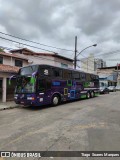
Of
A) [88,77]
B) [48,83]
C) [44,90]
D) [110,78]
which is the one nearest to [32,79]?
[44,90]

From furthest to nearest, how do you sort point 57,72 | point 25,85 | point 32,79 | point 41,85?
point 57,72, point 25,85, point 41,85, point 32,79

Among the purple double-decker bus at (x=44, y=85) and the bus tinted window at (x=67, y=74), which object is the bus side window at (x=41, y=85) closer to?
the purple double-decker bus at (x=44, y=85)

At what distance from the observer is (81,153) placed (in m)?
4.64

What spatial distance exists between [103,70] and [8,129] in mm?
68793

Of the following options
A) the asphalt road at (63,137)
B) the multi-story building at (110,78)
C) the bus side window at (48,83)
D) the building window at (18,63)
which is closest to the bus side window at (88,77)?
the bus side window at (48,83)

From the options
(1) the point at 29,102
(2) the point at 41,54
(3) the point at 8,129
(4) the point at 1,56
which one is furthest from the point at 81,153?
(2) the point at 41,54

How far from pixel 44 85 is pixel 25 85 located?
4.75 ft

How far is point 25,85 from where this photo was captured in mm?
12922

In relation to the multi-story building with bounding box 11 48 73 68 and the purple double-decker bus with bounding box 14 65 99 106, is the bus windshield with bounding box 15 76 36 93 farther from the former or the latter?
the multi-story building with bounding box 11 48 73 68

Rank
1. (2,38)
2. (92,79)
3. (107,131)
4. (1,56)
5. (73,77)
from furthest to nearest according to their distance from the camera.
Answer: (92,79) < (1,56) < (73,77) < (2,38) < (107,131)

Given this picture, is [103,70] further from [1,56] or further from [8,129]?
[8,129]

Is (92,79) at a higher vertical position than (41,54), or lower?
lower

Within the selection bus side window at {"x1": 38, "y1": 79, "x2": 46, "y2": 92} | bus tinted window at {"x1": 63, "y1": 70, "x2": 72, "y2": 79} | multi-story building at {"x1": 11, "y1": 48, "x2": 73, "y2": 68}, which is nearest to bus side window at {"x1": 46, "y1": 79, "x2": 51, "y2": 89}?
bus side window at {"x1": 38, "y1": 79, "x2": 46, "y2": 92}

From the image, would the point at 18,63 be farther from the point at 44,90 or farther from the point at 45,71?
the point at 44,90
